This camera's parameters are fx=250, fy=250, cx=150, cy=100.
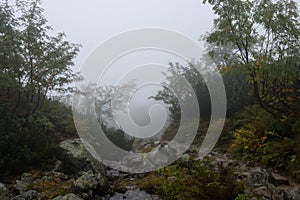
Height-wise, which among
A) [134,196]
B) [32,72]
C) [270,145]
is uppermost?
[32,72]

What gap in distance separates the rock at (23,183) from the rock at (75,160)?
768mm

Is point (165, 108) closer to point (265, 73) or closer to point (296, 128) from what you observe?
point (265, 73)

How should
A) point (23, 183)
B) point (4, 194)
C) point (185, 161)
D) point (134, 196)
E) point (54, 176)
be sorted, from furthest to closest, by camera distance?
point (185, 161) < point (54, 176) < point (23, 183) < point (134, 196) < point (4, 194)

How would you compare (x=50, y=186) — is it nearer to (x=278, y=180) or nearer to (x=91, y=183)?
(x=91, y=183)

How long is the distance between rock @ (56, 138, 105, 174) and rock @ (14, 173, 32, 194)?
768mm

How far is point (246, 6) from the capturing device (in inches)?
225

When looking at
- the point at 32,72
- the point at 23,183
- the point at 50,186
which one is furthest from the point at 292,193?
the point at 32,72

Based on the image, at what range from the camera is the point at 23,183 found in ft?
15.7

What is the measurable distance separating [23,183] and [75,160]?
4.49 ft

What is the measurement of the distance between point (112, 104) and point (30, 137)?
575cm

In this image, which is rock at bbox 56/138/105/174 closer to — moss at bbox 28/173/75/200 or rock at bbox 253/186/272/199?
moss at bbox 28/173/75/200

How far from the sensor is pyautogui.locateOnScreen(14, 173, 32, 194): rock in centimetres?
453

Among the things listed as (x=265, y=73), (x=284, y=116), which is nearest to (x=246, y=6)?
(x=265, y=73)

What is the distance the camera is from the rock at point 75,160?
19.4 feet
